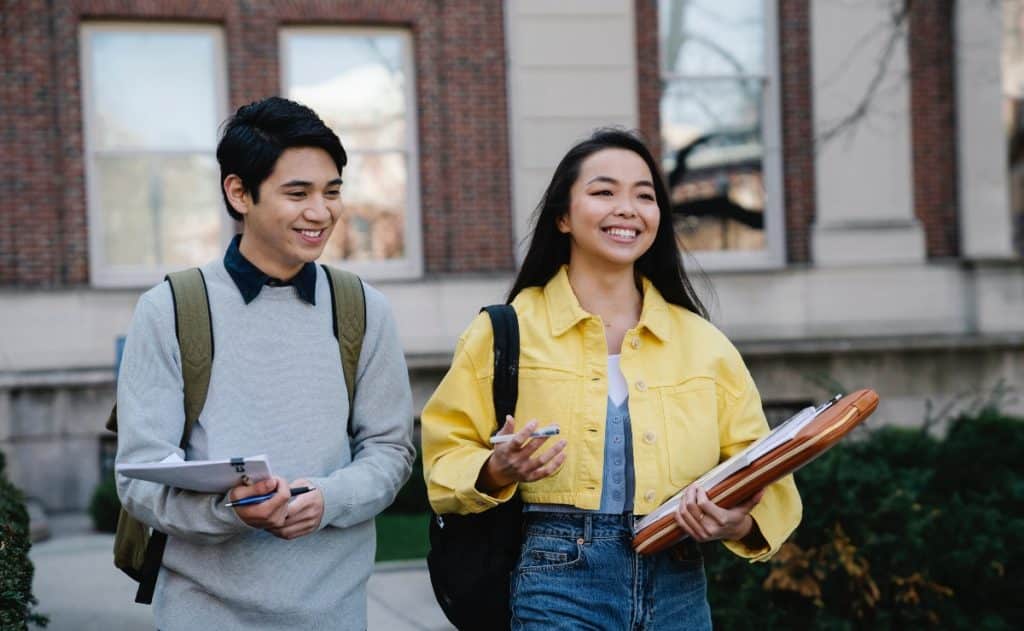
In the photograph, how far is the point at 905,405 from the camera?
37.6 feet

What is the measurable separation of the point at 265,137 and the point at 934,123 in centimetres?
1040

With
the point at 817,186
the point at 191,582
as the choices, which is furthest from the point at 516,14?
the point at 191,582

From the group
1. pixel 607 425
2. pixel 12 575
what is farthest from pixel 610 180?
pixel 12 575

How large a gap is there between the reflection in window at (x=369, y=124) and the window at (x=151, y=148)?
1.00 meters

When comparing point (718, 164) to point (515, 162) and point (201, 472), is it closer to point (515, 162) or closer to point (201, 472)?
point (515, 162)

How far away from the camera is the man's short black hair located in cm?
273

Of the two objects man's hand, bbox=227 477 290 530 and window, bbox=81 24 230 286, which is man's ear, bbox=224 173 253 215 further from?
window, bbox=81 24 230 286

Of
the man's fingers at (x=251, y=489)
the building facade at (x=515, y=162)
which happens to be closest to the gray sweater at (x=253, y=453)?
the man's fingers at (x=251, y=489)

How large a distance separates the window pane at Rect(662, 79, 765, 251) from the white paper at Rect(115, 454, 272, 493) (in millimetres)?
9641

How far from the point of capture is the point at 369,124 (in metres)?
11.1

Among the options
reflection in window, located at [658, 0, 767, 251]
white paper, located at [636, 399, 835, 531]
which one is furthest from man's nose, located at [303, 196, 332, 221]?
reflection in window, located at [658, 0, 767, 251]

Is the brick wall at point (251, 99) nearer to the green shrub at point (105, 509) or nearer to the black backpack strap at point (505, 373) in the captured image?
the green shrub at point (105, 509)

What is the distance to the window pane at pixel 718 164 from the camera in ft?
38.3

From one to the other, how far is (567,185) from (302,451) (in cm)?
102
